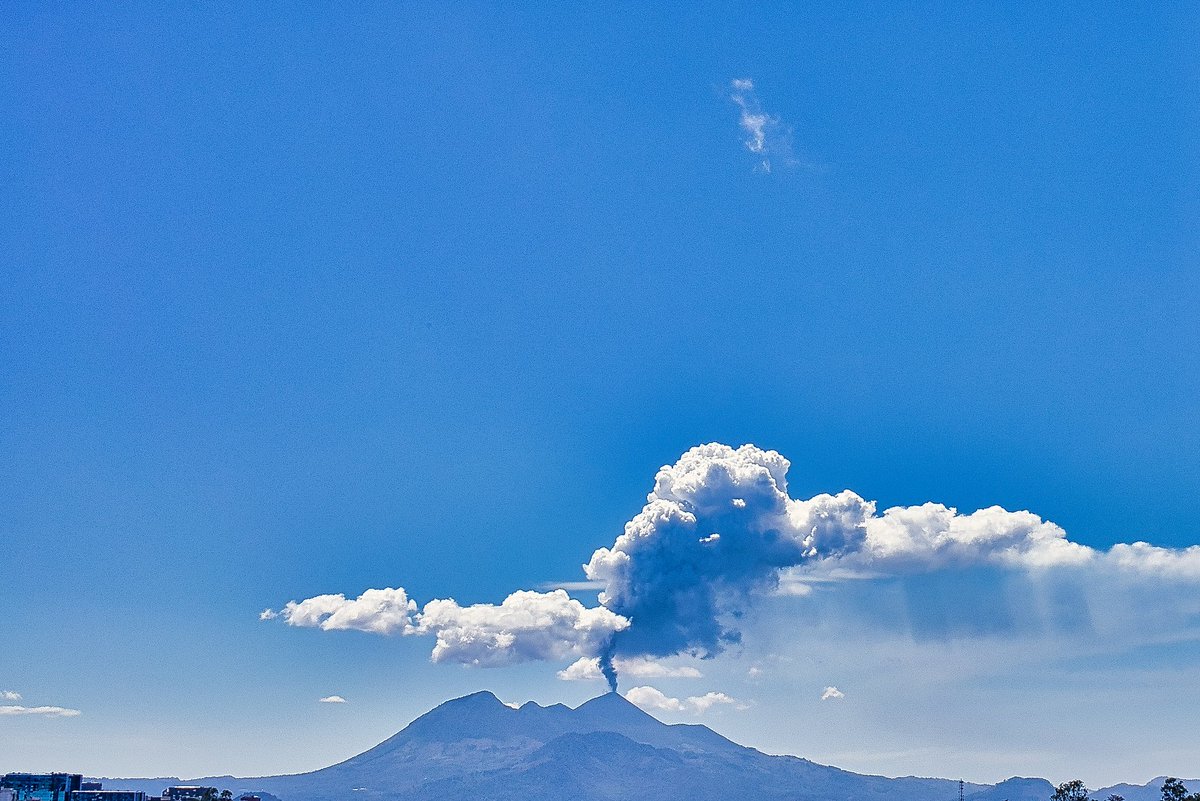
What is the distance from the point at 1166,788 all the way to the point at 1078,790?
1187 cm

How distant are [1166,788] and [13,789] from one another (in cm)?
19673

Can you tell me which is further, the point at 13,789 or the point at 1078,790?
the point at 13,789

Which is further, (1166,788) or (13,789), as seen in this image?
(13,789)

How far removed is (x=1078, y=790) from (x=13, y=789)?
184898 millimetres

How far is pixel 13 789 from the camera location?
198250 millimetres

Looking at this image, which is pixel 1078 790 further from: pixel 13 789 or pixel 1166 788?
pixel 13 789

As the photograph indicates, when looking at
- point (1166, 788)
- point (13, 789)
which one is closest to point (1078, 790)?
A: point (1166, 788)

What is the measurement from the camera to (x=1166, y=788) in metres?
152

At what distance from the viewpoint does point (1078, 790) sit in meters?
154
